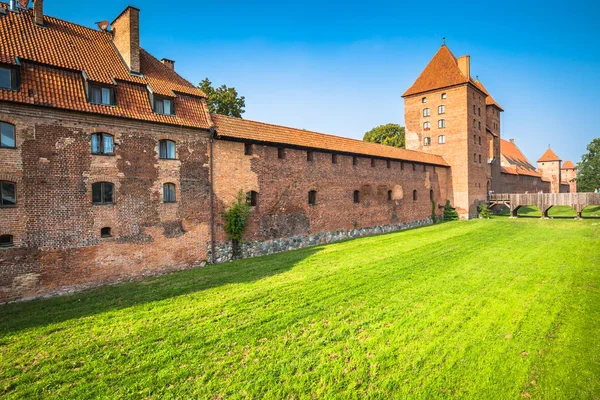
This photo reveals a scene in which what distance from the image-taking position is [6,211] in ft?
28.5

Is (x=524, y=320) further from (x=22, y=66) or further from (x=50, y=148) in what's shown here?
(x=22, y=66)

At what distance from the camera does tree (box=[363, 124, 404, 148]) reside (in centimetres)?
4088

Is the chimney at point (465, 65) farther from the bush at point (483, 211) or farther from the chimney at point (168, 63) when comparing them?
the chimney at point (168, 63)

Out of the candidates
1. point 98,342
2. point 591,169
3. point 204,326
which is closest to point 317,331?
point 204,326

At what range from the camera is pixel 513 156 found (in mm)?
49156

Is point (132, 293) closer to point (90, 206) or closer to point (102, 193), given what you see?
point (90, 206)

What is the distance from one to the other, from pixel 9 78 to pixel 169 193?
5.32 m

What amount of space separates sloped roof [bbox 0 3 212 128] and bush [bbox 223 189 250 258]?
3.38 meters

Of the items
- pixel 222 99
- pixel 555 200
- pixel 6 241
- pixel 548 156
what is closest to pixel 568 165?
pixel 548 156

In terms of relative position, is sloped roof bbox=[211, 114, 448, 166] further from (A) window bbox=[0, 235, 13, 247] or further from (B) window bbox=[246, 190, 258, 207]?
(A) window bbox=[0, 235, 13, 247]

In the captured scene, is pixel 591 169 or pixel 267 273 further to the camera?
pixel 591 169

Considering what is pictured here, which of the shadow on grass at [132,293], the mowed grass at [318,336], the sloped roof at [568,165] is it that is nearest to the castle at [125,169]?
the shadow on grass at [132,293]

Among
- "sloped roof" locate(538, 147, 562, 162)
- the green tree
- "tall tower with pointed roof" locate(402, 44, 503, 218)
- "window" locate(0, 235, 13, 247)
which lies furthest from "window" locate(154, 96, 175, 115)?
"sloped roof" locate(538, 147, 562, 162)

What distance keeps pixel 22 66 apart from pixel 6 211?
13.5 feet
